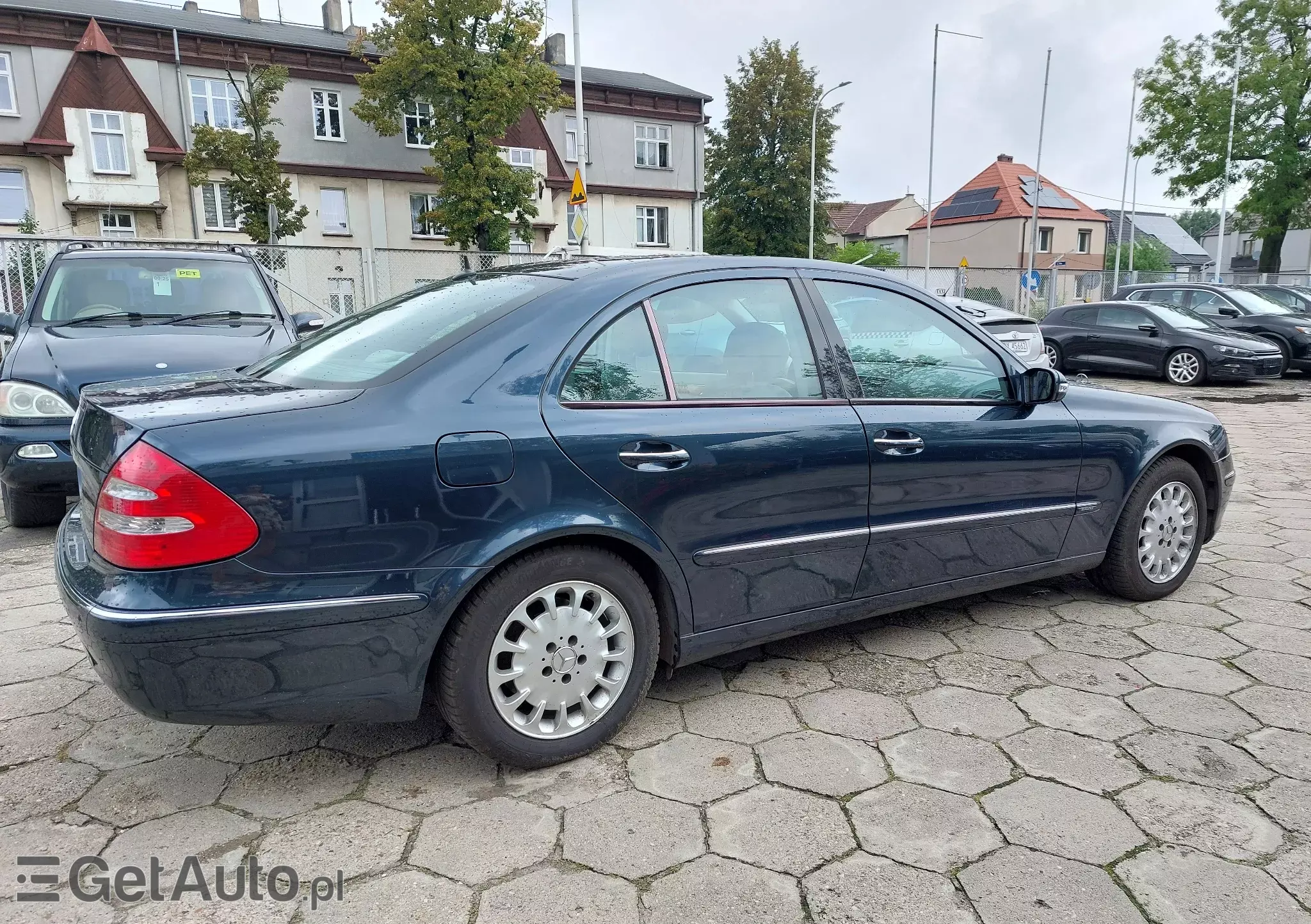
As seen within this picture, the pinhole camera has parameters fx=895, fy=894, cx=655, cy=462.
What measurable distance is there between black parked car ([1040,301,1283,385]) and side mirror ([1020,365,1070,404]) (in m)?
11.0

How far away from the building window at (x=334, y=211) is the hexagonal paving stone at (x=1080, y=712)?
31.6 meters

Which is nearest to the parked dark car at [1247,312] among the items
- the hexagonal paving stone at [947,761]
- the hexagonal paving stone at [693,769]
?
the hexagonal paving stone at [947,761]

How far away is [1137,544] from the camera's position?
3.99 meters

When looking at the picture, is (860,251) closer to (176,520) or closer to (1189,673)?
(1189,673)

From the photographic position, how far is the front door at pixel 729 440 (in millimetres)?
2652

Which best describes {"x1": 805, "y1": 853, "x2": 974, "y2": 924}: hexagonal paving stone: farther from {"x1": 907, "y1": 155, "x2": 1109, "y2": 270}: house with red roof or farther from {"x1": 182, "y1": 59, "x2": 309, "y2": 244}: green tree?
{"x1": 907, "y1": 155, "x2": 1109, "y2": 270}: house with red roof

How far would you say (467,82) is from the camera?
27.7 m

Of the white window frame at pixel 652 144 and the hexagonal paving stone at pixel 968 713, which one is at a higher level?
the white window frame at pixel 652 144

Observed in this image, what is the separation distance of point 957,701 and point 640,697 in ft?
3.75

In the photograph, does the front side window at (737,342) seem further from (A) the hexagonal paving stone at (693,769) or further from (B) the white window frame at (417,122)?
(B) the white window frame at (417,122)

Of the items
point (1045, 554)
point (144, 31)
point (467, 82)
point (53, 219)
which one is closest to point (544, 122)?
point (467, 82)

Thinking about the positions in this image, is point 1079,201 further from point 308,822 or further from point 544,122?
point 308,822

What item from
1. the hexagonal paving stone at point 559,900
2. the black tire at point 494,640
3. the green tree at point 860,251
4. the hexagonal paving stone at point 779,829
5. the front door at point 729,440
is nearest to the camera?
the hexagonal paving stone at point 559,900

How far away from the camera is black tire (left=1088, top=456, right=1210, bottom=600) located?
3939 millimetres
